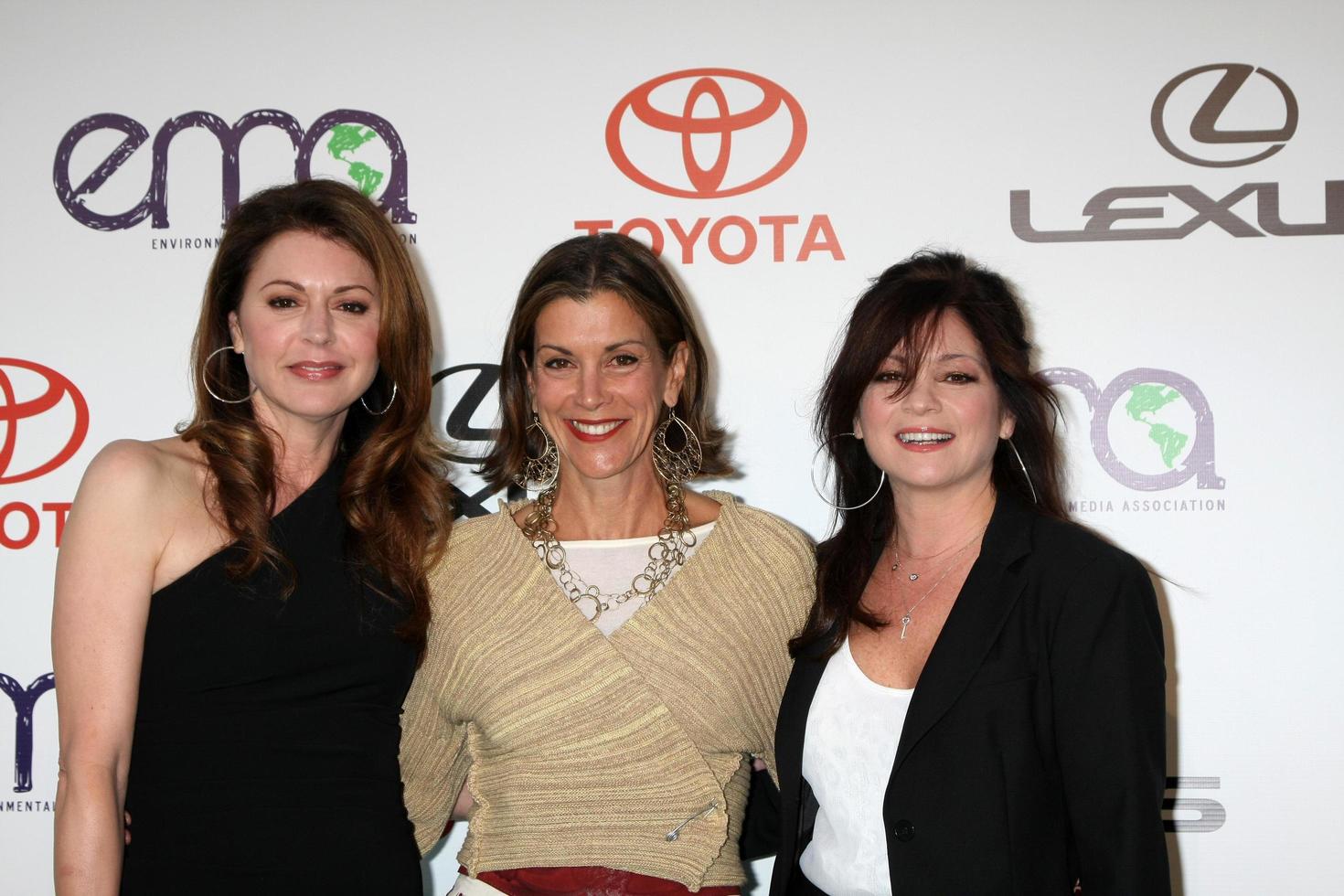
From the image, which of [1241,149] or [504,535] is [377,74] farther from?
[1241,149]

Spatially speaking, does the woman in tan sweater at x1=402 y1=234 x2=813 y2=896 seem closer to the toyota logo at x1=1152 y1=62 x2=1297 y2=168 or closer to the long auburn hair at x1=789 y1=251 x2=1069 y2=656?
the long auburn hair at x1=789 y1=251 x2=1069 y2=656

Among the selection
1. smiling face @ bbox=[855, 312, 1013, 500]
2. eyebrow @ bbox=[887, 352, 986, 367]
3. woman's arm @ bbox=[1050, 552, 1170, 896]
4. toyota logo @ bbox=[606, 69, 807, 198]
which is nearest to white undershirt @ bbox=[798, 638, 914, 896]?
woman's arm @ bbox=[1050, 552, 1170, 896]

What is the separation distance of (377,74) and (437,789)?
177 cm

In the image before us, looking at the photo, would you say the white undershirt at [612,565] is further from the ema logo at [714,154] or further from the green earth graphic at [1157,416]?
the green earth graphic at [1157,416]

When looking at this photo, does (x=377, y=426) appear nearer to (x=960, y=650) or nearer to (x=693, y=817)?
(x=693, y=817)

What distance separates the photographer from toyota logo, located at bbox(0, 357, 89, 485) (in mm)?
2998

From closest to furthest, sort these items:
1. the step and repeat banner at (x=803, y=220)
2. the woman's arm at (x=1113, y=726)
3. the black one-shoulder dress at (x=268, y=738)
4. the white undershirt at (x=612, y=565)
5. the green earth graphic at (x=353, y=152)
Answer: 1. the woman's arm at (x=1113, y=726)
2. the black one-shoulder dress at (x=268, y=738)
3. the white undershirt at (x=612, y=565)
4. the step and repeat banner at (x=803, y=220)
5. the green earth graphic at (x=353, y=152)

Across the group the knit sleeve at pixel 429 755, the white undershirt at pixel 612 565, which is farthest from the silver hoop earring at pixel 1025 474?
the knit sleeve at pixel 429 755

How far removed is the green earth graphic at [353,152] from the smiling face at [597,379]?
93 centimetres

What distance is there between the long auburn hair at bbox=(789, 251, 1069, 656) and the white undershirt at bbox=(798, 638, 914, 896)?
0.12 m

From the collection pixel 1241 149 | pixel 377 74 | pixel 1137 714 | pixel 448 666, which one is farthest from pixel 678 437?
pixel 1241 149

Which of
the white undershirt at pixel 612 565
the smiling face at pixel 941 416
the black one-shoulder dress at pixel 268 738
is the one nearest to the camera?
the black one-shoulder dress at pixel 268 738

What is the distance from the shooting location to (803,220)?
9.49 feet

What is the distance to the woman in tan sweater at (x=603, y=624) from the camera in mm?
2049
